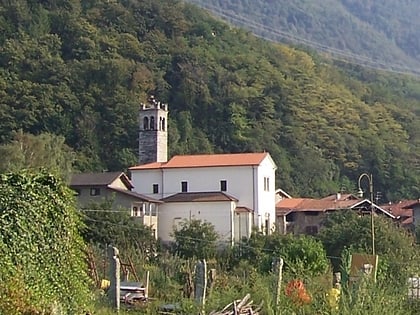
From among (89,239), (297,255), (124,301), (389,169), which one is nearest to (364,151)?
(389,169)

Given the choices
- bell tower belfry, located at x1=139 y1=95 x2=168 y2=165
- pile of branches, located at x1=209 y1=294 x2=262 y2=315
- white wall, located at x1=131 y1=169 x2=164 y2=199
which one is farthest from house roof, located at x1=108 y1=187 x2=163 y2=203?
pile of branches, located at x1=209 y1=294 x2=262 y2=315

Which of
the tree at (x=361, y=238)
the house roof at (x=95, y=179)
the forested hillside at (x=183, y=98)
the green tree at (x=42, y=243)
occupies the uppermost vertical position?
the forested hillside at (x=183, y=98)

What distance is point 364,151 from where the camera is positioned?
68.9m

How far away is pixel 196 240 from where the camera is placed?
39.6 m

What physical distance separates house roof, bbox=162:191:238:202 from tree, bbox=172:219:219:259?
2.94m

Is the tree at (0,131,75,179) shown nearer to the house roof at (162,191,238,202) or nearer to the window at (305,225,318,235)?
the house roof at (162,191,238,202)

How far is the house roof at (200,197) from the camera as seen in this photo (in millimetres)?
44031

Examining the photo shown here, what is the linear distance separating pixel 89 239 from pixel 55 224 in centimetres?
2474

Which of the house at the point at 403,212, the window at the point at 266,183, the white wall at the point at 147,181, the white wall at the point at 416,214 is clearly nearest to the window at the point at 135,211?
the white wall at the point at 147,181

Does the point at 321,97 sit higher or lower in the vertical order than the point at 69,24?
lower

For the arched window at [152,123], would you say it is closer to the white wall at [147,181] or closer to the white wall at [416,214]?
the white wall at [147,181]

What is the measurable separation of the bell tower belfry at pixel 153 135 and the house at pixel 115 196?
7.40m

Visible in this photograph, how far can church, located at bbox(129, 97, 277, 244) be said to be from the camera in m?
44.0

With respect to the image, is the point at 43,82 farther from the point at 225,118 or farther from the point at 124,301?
the point at 124,301
